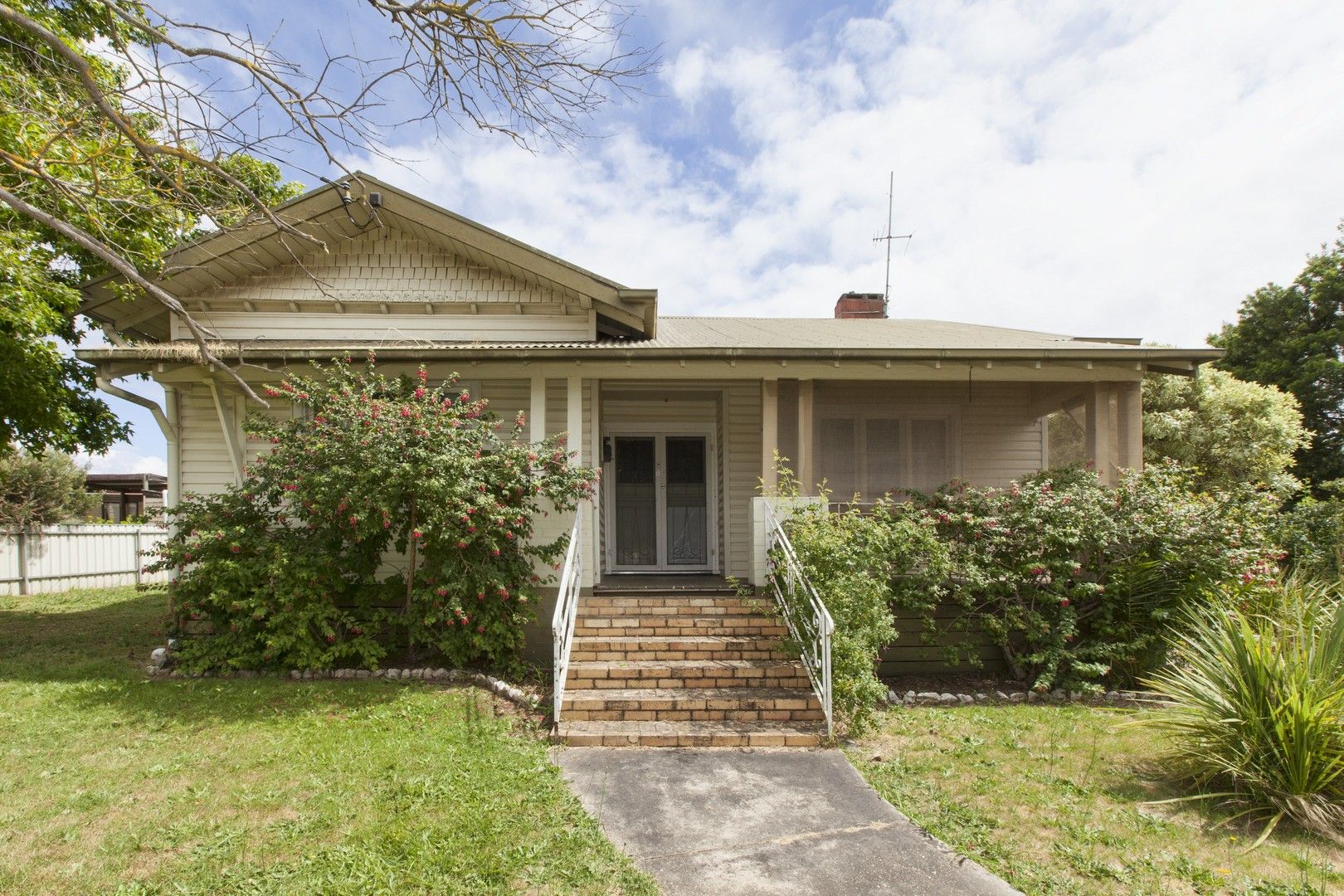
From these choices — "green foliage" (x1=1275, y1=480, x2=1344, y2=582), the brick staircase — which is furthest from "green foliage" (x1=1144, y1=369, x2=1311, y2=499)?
the brick staircase

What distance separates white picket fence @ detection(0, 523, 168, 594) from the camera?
13.8m

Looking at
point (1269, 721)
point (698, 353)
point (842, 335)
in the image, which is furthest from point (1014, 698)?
point (842, 335)

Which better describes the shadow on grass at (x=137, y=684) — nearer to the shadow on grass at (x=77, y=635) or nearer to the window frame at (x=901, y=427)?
the shadow on grass at (x=77, y=635)

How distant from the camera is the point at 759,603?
24.5 ft

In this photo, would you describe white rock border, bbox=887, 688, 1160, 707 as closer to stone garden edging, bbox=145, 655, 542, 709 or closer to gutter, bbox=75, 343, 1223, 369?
gutter, bbox=75, 343, 1223, 369

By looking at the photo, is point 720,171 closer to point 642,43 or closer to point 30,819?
point 642,43

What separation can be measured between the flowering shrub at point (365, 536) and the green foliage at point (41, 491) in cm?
1338

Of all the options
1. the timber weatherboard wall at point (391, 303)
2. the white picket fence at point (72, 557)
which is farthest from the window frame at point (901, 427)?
the white picket fence at point (72, 557)

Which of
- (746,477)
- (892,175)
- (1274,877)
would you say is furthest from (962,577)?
(892,175)

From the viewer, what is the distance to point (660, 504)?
9867mm

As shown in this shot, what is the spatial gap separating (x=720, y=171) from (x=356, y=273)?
4.99 m

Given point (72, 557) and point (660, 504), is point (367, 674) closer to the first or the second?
point (660, 504)

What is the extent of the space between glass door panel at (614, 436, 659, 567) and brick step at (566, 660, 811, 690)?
329 cm

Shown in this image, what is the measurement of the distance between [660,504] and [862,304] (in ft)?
24.3
